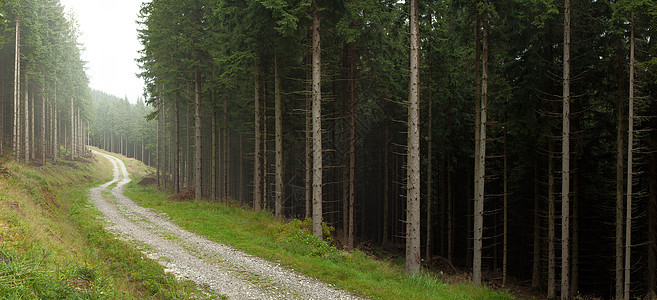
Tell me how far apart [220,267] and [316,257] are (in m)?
3.25

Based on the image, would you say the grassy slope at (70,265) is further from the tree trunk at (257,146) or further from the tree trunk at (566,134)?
the tree trunk at (566,134)

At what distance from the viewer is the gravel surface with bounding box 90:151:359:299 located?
751cm

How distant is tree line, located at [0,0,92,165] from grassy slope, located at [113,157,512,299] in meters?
17.0

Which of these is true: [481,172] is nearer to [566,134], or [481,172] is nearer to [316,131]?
[566,134]

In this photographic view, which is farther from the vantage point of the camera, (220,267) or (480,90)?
(480,90)

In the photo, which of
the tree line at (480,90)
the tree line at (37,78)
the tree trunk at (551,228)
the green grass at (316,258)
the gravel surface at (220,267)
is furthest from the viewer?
the tree line at (37,78)

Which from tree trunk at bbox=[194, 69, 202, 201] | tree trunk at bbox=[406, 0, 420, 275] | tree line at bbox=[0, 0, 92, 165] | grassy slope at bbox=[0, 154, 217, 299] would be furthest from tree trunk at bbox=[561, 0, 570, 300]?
tree line at bbox=[0, 0, 92, 165]

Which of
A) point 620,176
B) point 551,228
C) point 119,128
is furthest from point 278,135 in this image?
point 119,128

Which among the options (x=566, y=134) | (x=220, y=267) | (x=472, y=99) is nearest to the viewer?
(x=220, y=267)

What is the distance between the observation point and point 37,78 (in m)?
32.1

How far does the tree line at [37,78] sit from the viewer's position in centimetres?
2873

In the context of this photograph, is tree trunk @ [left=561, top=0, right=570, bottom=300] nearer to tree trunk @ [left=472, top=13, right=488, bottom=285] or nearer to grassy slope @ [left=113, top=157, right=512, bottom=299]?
tree trunk @ [left=472, top=13, right=488, bottom=285]

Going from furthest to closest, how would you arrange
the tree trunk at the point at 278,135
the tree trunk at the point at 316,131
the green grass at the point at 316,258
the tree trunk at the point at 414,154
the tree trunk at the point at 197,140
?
1. the tree trunk at the point at 197,140
2. the tree trunk at the point at 278,135
3. the tree trunk at the point at 316,131
4. the tree trunk at the point at 414,154
5. the green grass at the point at 316,258

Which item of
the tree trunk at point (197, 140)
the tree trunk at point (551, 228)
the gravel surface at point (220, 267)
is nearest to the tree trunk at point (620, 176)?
the tree trunk at point (551, 228)
